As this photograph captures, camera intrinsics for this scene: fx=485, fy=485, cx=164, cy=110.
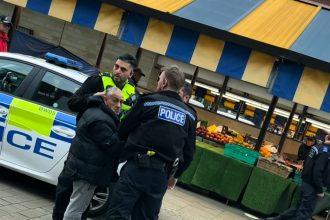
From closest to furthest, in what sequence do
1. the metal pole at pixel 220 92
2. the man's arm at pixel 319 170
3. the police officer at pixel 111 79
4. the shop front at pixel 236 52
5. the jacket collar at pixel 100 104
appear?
the jacket collar at pixel 100 104
the police officer at pixel 111 79
the man's arm at pixel 319 170
the shop front at pixel 236 52
the metal pole at pixel 220 92

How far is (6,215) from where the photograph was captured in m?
5.32

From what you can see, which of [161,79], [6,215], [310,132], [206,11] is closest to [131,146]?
[161,79]

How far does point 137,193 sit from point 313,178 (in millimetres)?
5026

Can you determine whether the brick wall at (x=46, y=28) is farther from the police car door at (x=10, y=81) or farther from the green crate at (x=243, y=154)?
the police car door at (x=10, y=81)

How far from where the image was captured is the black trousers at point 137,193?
3.90 m

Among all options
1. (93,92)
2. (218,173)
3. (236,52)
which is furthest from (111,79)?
(218,173)

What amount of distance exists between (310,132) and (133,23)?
8614 mm

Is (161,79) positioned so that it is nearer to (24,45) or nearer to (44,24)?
(24,45)

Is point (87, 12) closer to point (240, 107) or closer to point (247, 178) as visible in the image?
point (247, 178)

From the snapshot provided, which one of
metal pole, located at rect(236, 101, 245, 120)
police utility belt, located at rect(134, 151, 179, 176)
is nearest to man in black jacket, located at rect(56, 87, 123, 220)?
police utility belt, located at rect(134, 151, 179, 176)

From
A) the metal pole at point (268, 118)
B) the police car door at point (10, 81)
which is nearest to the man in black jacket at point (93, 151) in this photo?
the police car door at point (10, 81)

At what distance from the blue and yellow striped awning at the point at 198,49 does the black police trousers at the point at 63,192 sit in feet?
17.0

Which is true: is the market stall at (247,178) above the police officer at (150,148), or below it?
below

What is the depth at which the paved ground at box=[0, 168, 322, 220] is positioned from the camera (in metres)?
5.63
